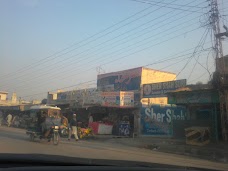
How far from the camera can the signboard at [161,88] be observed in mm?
28781

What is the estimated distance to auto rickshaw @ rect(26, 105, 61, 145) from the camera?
19.7 metres

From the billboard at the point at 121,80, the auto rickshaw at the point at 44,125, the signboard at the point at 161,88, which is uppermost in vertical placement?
the billboard at the point at 121,80

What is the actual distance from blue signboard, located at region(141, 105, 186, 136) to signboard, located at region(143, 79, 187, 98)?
1444 mm

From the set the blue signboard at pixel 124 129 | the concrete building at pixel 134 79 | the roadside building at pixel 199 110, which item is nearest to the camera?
the roadside building at pixel 199 110

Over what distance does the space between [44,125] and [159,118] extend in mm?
11559

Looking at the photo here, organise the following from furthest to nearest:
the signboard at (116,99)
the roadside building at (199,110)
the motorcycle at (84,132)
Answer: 1. the signboard at (116,99)
2. the motorcycle at (84,132)
3. the roadside building at (199,110)

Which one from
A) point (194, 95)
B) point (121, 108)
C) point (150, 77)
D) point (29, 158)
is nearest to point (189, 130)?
point (194, 95)

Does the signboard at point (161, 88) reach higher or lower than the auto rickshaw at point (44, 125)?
higher

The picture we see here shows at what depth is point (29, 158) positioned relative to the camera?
3086mm

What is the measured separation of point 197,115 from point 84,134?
812 centimetres

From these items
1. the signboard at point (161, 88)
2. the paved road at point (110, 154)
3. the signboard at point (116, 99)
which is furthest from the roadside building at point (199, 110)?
the signboard at point (116, 99)

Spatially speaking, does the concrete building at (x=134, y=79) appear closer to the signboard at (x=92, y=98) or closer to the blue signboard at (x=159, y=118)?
the blue signboard at (x=159, y=118)

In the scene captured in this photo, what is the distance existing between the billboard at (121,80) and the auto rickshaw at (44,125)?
1459cm

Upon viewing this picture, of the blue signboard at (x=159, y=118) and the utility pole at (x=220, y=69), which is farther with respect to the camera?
the blue signboard at (x=159, y=118)
